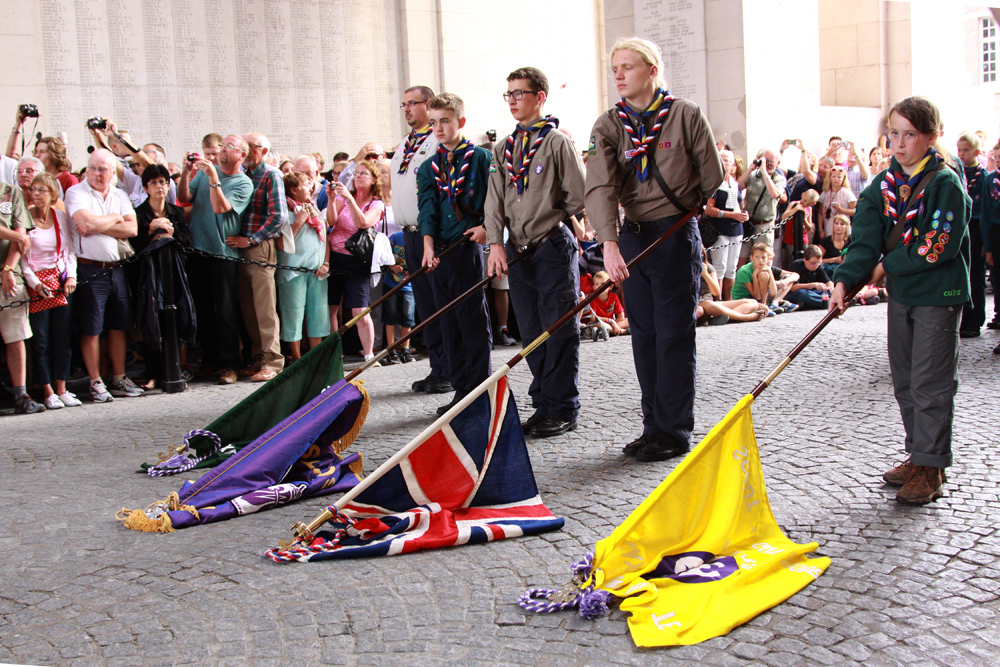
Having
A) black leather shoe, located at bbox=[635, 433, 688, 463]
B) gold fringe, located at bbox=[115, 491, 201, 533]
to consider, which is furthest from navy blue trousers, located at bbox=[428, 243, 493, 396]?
gold fringe, located at bbox=[115, 491, 201, 533]

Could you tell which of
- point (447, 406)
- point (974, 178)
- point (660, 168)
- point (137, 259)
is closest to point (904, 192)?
point (660, 168)

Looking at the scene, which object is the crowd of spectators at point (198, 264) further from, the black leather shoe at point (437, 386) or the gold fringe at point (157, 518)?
the gold fringe at point (157, 518)

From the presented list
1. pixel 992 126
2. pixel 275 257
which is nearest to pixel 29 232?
pixel 275 257

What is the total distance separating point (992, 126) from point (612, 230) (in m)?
18.5

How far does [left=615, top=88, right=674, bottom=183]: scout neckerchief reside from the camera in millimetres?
4832

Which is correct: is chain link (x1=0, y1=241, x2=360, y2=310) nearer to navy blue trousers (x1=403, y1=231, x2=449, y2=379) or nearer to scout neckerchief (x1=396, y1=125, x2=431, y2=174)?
navy blue trousers (x1=403, y1=231, x2=449, y2=379)

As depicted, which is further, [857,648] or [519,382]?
[519,382]

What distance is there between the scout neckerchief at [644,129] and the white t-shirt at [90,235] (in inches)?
182

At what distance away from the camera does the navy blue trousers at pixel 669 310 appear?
4.90 m

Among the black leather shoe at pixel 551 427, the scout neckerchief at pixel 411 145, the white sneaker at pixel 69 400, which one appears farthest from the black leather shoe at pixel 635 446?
the white sneaker at pixel 69 400

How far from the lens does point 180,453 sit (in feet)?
17.4

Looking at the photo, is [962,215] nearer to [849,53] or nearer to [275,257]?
[275,257]

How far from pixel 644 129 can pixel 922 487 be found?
212cm

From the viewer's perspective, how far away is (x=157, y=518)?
Result: 4.29m
